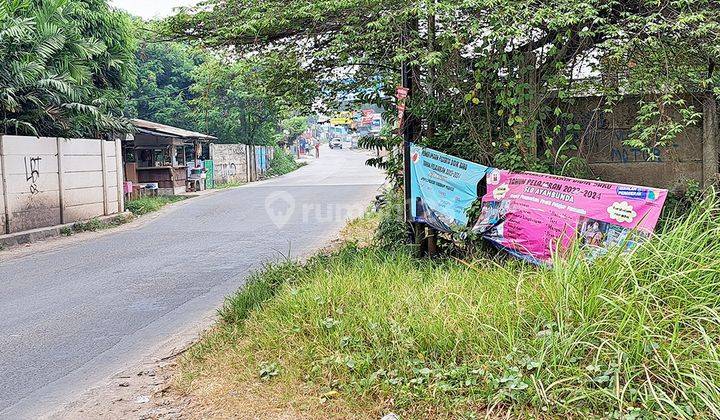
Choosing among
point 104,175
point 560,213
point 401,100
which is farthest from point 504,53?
point 104,175

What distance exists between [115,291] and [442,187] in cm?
454

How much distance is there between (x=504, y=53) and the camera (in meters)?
5.53

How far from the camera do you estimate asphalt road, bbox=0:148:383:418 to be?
5.11 m

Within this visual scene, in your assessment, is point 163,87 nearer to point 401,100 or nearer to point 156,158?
A: point 156,158

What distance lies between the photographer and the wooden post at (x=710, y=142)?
5211 millimetres

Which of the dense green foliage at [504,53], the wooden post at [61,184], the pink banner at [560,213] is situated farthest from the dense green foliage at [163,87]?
the pink banner at [560,213]

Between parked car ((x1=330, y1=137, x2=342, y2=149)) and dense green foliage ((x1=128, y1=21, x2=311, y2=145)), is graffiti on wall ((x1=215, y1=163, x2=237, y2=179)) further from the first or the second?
parked car ((x1=330, y1=137, x2=342, y2=149))

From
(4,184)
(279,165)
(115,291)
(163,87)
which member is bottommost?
(115,291)

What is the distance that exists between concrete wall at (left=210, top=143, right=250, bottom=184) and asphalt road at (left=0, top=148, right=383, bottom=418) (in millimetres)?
16790

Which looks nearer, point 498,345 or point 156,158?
point 498,345

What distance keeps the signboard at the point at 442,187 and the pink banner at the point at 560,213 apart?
0.18m

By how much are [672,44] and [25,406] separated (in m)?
5.82

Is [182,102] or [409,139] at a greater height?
[182,102]

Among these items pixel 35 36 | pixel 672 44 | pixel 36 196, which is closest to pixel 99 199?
pixel 36 196
